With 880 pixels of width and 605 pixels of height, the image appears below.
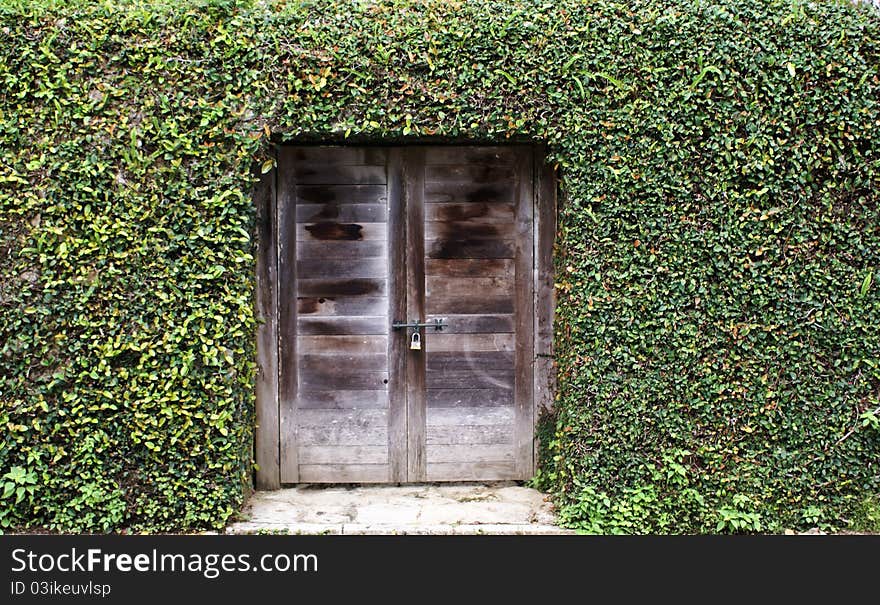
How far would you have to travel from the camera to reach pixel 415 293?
4473 millimetres

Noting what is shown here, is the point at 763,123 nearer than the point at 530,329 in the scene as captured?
Yes

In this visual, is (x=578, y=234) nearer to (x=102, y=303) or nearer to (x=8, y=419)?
(x=102, y=303)

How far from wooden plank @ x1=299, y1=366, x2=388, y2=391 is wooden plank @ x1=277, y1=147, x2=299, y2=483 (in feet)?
0.29

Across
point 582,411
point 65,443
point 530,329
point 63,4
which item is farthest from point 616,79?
point 65,443

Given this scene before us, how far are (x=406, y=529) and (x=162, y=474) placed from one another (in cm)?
142

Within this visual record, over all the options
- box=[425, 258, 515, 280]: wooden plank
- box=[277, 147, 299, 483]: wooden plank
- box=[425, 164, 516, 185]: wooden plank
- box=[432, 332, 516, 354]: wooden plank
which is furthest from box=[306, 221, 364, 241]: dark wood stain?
box=[432, 332, 516, 354]: wooden plank

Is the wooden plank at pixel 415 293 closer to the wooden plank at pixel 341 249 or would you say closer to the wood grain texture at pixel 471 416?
the wood grain texture at pixel 471 416

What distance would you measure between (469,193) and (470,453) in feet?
5.57

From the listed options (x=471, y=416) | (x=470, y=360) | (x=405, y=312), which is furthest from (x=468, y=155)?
(x=471, y=416)

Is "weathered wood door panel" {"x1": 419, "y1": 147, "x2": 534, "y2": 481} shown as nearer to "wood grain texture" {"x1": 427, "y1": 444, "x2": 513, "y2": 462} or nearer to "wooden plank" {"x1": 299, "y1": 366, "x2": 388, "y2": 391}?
"wood grain texture" {"x1": 427, "y1": 444, "x2": 513, "y2": 462}

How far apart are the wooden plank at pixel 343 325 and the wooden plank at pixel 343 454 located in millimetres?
749

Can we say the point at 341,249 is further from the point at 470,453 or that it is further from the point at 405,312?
the point at 470,453

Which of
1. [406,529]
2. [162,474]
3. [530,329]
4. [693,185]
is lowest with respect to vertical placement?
[406,529]

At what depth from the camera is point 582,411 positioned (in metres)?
4.02
